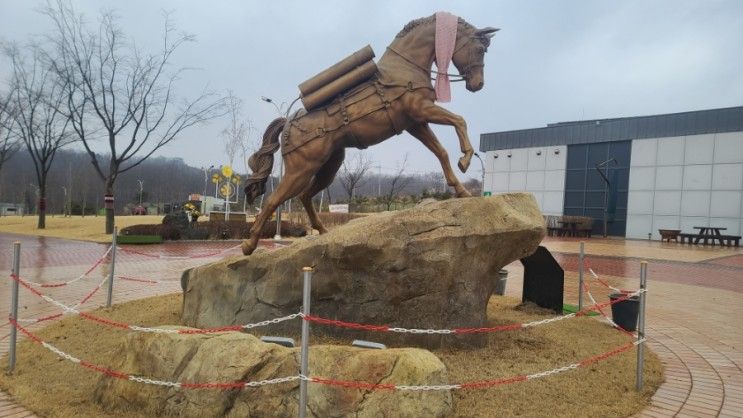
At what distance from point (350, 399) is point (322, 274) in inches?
68.4

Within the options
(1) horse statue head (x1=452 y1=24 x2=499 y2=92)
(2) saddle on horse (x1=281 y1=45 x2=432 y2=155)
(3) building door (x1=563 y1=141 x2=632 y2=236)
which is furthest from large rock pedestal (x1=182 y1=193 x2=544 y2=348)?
(3) building door (x1=563 y1=141 x2=632 y2=236)

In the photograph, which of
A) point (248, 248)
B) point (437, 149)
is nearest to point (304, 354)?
point (248, 248)

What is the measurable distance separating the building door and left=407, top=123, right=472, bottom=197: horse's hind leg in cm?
2877

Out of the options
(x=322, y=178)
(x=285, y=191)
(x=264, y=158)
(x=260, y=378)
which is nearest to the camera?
(x=260, y=378)

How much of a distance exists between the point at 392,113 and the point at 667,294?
26.2 feet

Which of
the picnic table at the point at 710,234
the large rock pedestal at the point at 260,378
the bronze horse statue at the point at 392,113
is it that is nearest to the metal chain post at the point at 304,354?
the large rock pedestal at the point at 260,378

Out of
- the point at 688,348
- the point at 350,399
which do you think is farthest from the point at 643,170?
the point at 350,399

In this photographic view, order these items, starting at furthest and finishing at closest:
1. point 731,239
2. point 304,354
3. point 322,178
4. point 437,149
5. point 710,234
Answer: point 710,234, point 731,239, point 322,178, point 437,149, point 304,354

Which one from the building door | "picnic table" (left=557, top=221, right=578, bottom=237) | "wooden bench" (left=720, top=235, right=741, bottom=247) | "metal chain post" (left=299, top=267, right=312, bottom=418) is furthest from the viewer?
the building door

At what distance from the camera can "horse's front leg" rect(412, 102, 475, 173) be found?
16.3 feet

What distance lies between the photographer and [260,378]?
330 centimetres

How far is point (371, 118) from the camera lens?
5.21 m

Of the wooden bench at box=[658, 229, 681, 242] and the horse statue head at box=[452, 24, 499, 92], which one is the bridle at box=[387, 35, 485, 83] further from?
the wooden bench at box=[658, 229, 681, 242]

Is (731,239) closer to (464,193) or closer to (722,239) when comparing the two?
(722,239)
